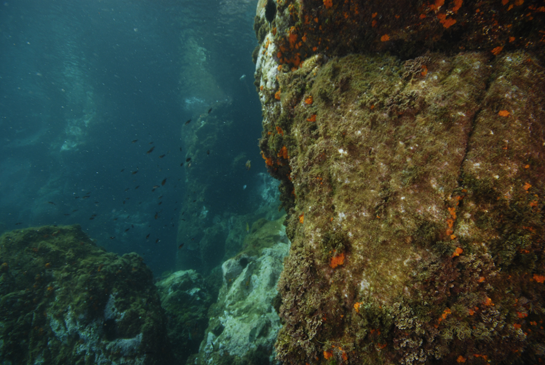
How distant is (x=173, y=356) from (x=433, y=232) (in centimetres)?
1195

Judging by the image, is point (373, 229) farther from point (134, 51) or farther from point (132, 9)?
point (134, 51)

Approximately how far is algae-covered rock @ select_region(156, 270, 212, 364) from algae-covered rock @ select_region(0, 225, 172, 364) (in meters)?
0.96

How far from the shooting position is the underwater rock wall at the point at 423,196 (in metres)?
1.80

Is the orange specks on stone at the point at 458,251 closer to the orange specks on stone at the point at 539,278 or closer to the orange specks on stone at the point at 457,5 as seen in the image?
the orange specks on stone at the point at 539,278

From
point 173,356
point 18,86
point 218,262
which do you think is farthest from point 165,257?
point 18,86

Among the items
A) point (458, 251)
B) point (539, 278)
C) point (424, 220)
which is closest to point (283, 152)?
point (424, 220)

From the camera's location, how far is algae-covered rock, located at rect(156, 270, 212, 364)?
975cm

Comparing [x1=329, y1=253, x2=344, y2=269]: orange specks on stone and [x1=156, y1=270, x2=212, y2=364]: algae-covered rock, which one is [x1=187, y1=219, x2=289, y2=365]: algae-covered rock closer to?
[x1=156, y1=270, x2=212, y2=364]: algae-covered rock

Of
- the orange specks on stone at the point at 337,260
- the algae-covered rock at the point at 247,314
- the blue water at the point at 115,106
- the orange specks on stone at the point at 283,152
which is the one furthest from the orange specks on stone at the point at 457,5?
the blue water at the point at 115,106

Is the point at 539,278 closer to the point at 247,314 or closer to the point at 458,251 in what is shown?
the point at 458,251

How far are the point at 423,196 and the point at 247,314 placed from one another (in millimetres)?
8085

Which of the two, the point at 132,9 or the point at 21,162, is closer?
the point at 132,9

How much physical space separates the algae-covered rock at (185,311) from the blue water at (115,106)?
9.37m

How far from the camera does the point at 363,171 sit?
2.64 m
